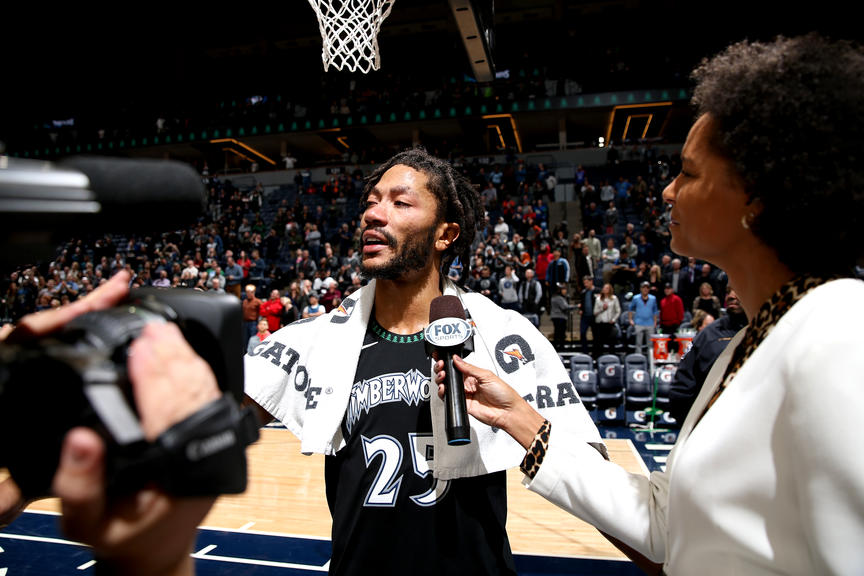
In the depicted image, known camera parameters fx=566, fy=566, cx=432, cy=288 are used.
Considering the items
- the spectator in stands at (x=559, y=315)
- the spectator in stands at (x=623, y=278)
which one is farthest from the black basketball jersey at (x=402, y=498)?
the spectator in stands at (x=623, y=278)

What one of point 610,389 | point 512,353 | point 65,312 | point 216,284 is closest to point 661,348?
point 610,389

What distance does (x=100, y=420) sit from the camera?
1.95 ft

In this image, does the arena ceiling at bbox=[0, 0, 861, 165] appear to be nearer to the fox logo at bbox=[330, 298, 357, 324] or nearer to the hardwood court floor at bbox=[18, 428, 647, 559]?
the hardwood court floor at bbox=[18, 428, 647, 559]

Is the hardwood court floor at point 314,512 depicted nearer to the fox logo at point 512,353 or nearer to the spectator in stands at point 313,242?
the fox logo at point 512,353

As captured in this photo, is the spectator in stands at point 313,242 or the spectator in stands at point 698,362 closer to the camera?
the spectator in stands at point 698,362

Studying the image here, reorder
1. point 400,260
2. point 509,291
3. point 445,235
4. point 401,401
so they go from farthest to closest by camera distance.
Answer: point 509,291 < point 445,235 < point 400,260 < point 401,401

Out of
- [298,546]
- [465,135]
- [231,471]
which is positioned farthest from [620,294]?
[465,135]

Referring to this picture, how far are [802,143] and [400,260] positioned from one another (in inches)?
50.2

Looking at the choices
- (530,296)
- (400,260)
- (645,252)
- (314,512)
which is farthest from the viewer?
(645,252)

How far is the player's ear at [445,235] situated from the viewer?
7.23ft

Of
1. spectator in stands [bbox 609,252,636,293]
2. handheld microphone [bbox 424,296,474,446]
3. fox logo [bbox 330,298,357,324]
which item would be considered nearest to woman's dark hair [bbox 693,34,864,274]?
handheld microphone [bbox 424,296,474,446]

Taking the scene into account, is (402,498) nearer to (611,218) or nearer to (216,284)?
(216,284)

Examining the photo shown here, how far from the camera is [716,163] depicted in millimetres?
1191

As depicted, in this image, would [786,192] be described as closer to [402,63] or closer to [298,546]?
[298,546]
